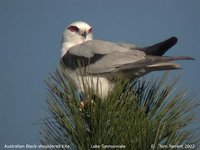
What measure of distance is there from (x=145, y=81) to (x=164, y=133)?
1.60 feet

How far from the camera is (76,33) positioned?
14.8ft

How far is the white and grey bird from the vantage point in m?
3.20

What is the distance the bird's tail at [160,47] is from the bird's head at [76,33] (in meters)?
1.10

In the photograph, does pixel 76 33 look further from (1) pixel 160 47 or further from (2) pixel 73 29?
(1) pixel 160 47

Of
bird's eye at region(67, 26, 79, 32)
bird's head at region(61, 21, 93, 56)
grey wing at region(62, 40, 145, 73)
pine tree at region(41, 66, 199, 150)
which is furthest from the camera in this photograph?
bird's eye at region(67, 26, 79, 32)

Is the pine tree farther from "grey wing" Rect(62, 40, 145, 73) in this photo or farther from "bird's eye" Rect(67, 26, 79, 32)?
"bird's eye" Rect(67, 26, 79, 32)

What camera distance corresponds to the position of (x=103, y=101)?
2711mm

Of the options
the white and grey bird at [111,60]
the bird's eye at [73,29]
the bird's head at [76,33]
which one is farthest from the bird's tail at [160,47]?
the bird's eye at [73,29]

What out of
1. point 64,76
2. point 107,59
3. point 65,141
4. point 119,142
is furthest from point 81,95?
point 107,59

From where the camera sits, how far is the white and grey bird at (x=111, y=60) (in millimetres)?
3197

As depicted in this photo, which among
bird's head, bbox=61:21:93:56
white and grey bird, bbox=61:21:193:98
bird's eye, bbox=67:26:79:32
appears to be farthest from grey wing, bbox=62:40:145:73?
bird's eye, bbox=67:26:79:32

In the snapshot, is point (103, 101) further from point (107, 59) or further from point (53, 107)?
point (107, 59)

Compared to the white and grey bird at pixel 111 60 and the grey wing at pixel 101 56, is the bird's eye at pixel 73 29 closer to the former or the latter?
the white and grey bird at pixel 111 60

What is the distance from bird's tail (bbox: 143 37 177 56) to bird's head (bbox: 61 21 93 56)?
110 cm
